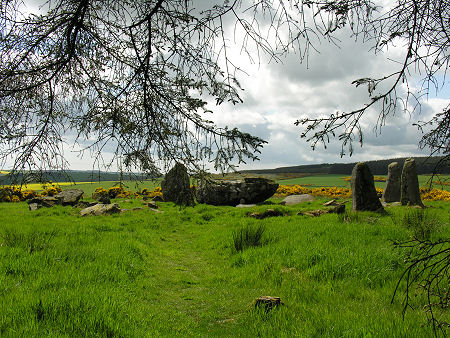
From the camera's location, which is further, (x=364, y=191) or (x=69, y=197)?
(x=69, y=197)

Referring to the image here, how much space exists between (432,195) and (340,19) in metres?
20.5

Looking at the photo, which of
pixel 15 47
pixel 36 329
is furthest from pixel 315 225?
pixel 15 47

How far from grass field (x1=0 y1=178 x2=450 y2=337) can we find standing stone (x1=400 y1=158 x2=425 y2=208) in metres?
6.22

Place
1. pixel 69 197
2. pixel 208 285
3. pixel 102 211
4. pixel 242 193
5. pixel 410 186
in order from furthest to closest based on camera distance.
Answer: pixel 242 193 → pixel 69 197 → pixel 410 186 → pixel 102 211 → pixel 208 285

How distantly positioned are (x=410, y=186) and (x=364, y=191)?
12.5 feet

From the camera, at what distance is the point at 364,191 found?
38.0 ft

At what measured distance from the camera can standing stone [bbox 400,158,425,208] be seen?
13.6 metres

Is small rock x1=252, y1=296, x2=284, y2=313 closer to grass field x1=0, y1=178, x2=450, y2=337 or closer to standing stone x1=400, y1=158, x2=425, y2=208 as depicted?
grass field x1=0, y1=178, x2=450, y2=337

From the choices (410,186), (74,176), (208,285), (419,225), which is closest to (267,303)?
(208,285)

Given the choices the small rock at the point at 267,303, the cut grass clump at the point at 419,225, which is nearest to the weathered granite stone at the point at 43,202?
the small rock at the point at 267,303

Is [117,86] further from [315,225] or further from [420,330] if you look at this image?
[315,225]

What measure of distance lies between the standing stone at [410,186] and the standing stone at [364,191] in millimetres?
3290

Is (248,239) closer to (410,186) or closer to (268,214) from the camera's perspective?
(268,214)

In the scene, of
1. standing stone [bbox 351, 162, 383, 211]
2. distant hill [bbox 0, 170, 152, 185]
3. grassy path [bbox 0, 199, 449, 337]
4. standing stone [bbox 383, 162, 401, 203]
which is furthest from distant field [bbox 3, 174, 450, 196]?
standing stone [bbox 383, 162, 401, 203]
